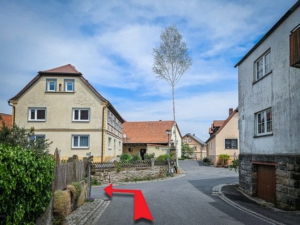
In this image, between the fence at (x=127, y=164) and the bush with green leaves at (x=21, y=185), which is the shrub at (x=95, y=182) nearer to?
the fence at (x=127, y=164)

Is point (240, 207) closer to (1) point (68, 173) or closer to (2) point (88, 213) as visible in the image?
(2) point (88, 213)

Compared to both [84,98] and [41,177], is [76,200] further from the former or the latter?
[84,98]

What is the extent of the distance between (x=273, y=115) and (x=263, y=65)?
9.10 ft

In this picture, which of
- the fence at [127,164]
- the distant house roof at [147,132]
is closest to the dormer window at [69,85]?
the fence at [127,164]

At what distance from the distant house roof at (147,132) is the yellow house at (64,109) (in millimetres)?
19929

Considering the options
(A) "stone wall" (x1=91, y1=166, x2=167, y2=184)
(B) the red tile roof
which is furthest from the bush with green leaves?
(B) the red tile roof

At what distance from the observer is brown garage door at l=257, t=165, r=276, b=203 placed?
524 inches

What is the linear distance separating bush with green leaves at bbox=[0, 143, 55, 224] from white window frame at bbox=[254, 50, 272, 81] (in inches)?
425

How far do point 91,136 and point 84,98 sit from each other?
3.93 m

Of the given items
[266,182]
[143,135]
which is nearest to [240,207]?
[266,182]

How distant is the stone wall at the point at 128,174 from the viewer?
24.0 meters

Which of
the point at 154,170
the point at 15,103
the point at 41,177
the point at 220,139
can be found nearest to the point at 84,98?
the point at 15,103

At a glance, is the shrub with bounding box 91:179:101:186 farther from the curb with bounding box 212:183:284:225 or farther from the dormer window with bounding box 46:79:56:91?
the dormer window with bounding box 46:79:56:91

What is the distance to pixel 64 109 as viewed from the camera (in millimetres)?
31828
